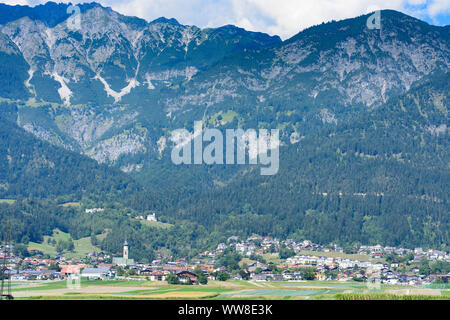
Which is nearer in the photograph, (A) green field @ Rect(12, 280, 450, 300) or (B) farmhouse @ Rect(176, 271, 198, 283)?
(A) green field @ Rect(12, 280, 450, 300)

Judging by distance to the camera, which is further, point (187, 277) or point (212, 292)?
point (187, 277)

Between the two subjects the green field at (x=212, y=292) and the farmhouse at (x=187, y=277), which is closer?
A: the green field at (x=212, y=292)

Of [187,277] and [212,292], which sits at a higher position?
[187,277]
